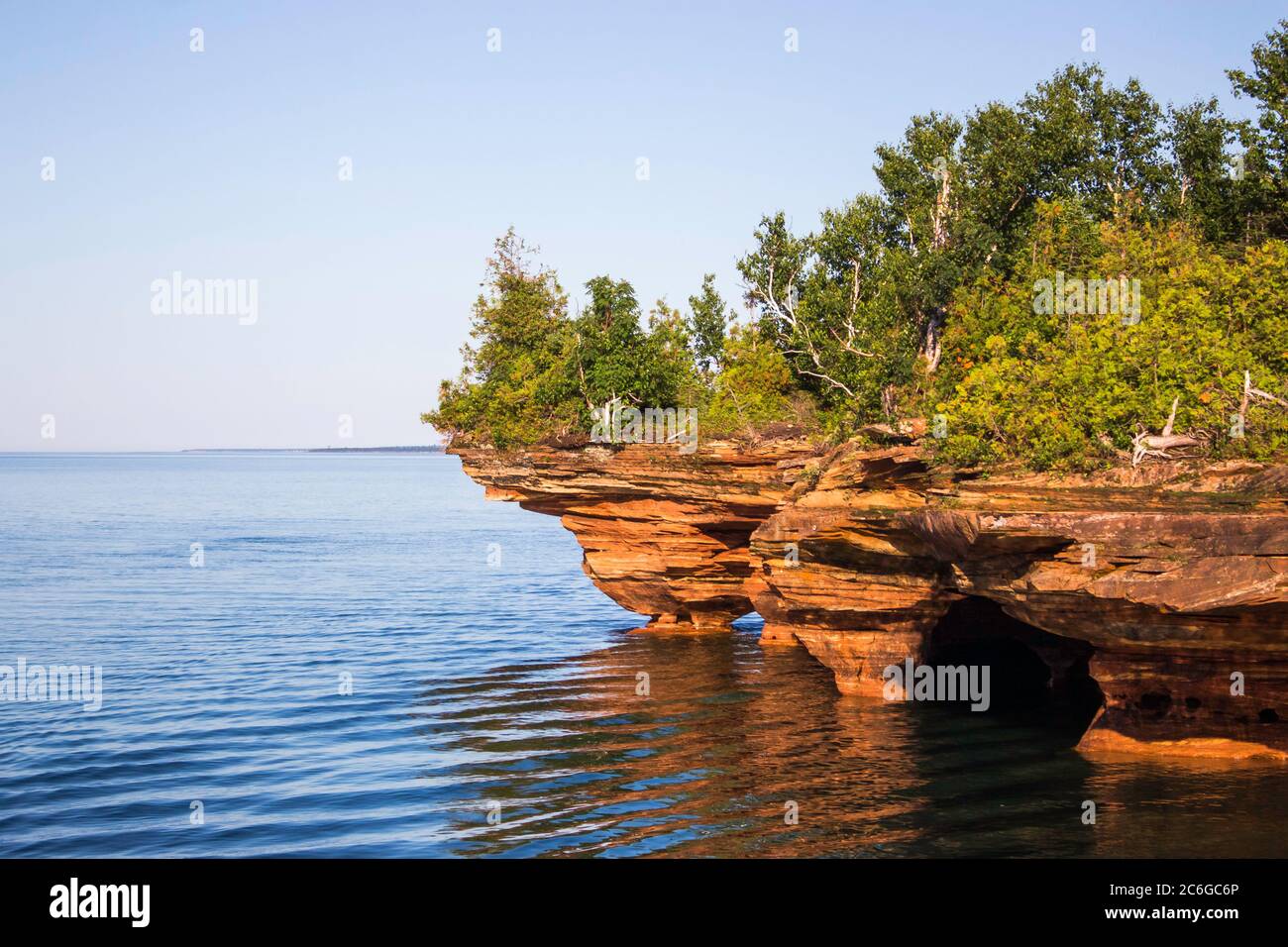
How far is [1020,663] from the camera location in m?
37.8

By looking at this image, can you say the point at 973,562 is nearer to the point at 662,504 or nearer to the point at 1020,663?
the point at 1020,663

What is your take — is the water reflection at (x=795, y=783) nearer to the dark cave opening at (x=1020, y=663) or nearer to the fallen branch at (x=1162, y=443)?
the dark cave opening at (x=1020, y=663)

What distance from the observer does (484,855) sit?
21281 mm

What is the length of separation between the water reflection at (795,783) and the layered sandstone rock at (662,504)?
22.2ft

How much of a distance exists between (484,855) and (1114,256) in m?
26.5

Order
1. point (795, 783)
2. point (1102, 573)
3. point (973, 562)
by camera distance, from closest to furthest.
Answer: point (1102, 573)
point (973, 562)
point (795, 783)

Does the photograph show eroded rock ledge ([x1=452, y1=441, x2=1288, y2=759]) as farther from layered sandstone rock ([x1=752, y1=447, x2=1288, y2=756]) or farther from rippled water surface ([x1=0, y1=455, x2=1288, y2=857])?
rippled water surface ([x1=0, y1=455, x2=1288, y2=857])

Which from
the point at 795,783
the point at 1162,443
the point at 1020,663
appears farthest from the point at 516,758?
the point at 1020,663

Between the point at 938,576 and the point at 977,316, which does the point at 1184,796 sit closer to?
the point at 938,576

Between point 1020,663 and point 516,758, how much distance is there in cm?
1858

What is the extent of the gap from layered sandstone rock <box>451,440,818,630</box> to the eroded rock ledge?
3.3 inches

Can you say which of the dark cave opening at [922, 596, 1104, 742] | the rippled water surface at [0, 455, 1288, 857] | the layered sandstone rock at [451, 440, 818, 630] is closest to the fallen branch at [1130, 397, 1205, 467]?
the rippled water surface at [0, 455, 1288, 857]

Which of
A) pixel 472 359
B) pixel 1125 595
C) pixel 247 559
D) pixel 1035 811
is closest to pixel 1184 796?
pixel 1035 811

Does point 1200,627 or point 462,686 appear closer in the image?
point 1200,627
